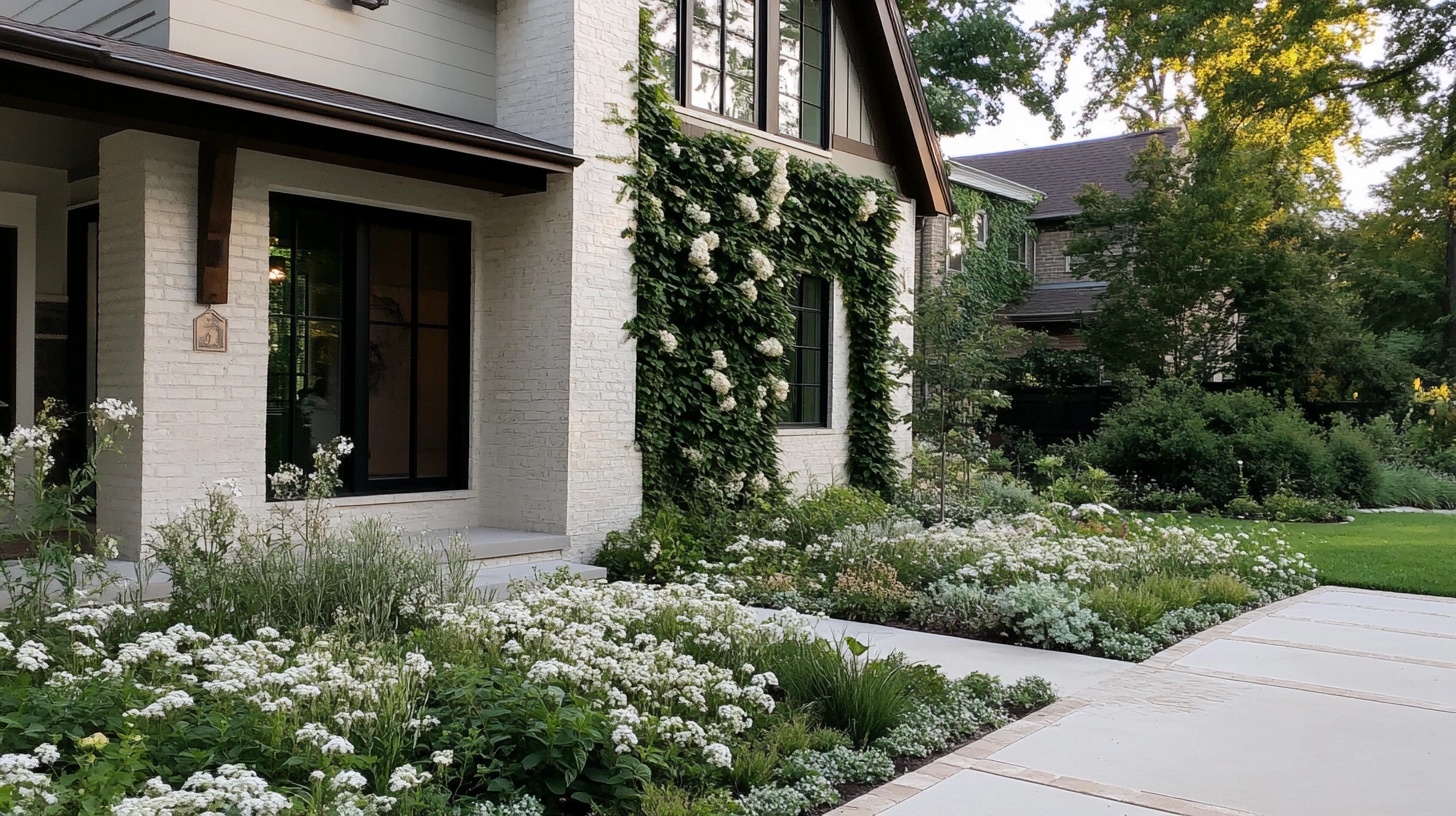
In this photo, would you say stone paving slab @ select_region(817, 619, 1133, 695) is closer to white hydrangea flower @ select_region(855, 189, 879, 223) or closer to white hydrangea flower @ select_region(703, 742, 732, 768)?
white hydrangea flower @ select_region(703, 742, 732, 768)

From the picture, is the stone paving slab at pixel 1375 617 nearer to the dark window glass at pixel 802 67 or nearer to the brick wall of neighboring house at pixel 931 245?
the dark window glass at pixel 802 67

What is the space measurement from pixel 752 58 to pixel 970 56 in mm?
13437

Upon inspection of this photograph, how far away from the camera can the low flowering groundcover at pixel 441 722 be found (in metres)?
3.12

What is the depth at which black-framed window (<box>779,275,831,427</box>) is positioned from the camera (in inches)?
459

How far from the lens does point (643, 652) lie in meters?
4.51

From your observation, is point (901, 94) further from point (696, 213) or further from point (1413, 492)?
point (1413, 492)

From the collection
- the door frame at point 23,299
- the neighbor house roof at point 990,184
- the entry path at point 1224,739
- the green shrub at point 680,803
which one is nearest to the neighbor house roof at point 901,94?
the entry path at point 1224,739

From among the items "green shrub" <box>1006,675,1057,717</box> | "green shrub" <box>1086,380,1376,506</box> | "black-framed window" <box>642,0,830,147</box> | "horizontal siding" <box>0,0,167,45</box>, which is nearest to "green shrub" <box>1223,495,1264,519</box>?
"green shrub" <box>1086,380,1376,506</box>

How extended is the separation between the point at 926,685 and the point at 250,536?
3610 millimetres

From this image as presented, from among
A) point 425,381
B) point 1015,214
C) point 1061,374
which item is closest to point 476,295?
point 425,381

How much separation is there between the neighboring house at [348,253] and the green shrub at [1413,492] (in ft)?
37.6

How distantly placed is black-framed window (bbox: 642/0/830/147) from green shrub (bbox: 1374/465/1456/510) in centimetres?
963

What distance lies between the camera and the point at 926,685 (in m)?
5.07

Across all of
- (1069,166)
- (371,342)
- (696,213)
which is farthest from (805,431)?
(1069,166)
